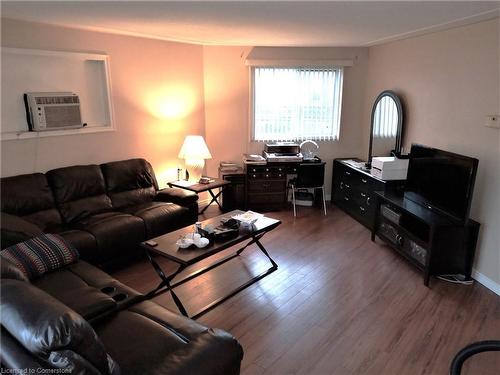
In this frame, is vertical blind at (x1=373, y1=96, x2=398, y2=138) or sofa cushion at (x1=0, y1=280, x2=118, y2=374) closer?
sofa cushion at (x1=0, y1=280, x2=118, y2=374)

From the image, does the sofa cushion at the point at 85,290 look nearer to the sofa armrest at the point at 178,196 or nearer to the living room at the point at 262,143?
the living room at the point at 262,143

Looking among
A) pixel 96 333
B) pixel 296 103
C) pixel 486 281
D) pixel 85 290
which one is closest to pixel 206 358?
pixel 96 333

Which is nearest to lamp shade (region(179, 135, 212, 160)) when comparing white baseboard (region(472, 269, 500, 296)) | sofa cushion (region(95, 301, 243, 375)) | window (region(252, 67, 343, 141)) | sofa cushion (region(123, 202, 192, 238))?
sofa cushion (region(123, 202, 192, 238))

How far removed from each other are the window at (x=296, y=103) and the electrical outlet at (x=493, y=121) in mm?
2367

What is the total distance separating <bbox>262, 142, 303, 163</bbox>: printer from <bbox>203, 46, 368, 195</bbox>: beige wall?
34 centimetres

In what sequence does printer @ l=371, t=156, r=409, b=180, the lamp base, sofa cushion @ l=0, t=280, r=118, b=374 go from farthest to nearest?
the lamp base, printer @ l=371, t=156, r=409, b=180, sofa cushion @ l=0, t=280, r=118, b=374

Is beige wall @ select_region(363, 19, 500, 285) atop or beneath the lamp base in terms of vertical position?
atop

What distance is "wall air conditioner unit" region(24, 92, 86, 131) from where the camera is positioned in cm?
346

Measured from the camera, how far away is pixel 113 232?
3305 mm

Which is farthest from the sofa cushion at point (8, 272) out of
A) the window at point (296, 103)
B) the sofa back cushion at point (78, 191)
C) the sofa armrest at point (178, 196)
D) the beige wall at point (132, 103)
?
the window at point (296, 103)

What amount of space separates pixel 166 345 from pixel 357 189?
3.52 metres

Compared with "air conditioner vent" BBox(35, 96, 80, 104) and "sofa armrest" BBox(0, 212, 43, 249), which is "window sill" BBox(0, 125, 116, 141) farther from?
"sofa armrest" BBox(0, 212, 43, 249)

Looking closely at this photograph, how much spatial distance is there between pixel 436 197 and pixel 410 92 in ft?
4.98

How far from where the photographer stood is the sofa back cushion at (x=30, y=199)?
3.19m
